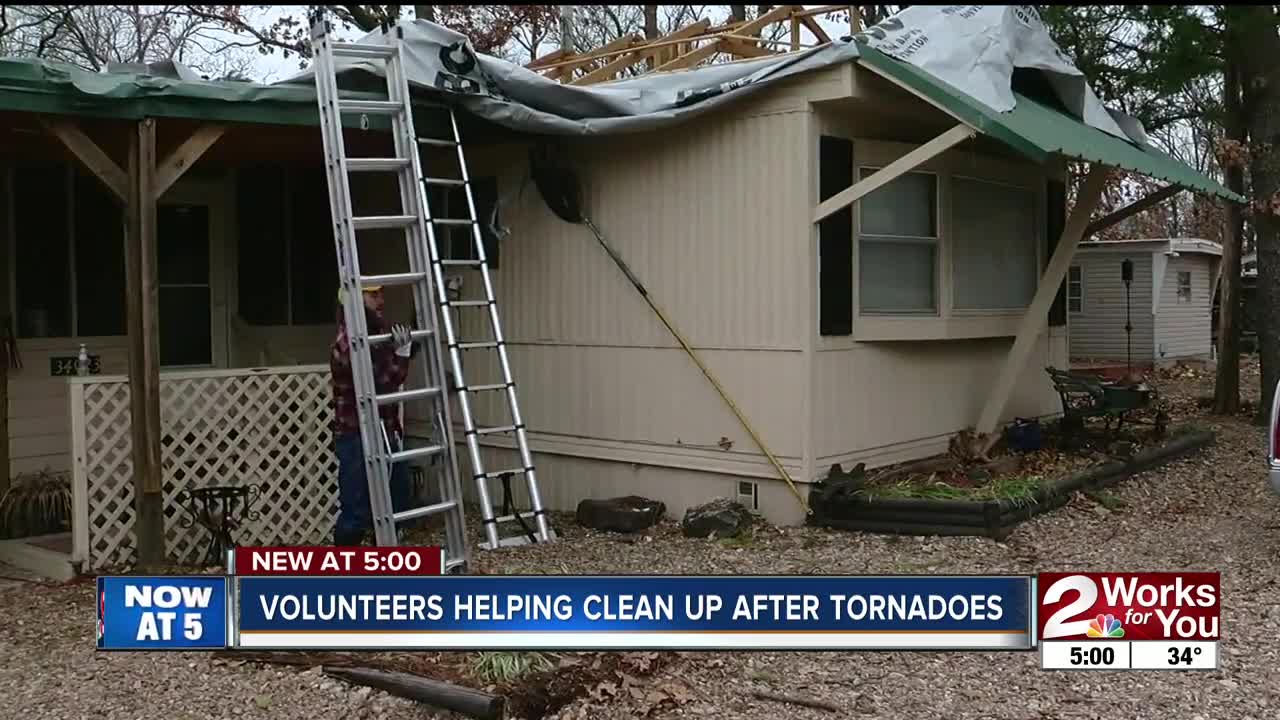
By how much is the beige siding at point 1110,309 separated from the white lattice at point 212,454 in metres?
21.0

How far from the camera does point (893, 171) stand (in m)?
7.73

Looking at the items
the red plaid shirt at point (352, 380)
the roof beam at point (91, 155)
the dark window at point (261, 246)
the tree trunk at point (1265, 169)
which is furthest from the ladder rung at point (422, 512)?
the tree trunk at point (1265, 169)

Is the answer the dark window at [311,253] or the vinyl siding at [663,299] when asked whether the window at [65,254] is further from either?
the vinyl siding at [663,299]

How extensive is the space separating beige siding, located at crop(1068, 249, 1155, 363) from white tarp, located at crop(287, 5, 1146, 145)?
18.5 meters

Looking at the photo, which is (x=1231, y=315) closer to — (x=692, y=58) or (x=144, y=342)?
(x=692, y=58)

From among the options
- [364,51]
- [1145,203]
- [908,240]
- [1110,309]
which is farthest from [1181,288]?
[364,51]

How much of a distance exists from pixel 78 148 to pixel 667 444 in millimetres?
4177

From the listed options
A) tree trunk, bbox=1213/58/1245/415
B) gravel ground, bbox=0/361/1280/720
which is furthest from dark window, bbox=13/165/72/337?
tree trunk, bbox=1213/58/1245/415

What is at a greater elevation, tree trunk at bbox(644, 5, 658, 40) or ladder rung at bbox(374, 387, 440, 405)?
tree trunk at bbox(644, 5, 658, 40)

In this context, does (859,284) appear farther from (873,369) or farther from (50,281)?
(50,281)

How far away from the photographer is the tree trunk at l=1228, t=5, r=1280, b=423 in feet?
42.0

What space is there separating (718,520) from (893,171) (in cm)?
247

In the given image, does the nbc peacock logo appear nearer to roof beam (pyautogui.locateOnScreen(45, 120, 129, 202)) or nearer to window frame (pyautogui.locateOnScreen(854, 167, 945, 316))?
window frame (pyautogui.locateOnScreen(854, 167, 945, 316))

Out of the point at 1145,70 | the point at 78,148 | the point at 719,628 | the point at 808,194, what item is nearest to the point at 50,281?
the point at 78,148
